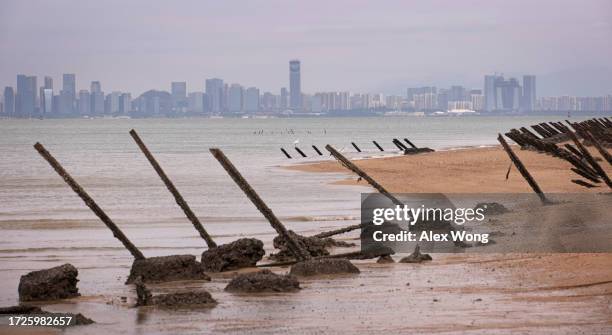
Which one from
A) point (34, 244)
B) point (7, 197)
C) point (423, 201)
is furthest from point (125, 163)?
point (34, 244)

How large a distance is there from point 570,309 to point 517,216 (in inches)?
342

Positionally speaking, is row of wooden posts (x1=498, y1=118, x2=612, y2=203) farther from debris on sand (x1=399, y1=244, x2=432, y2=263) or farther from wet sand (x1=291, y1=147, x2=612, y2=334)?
debris on sand (x1=399, y1=244, x2=432, y2=263)

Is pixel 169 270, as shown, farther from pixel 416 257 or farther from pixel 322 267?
pixel 416 257

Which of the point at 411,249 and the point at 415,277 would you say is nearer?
the point at 415,277

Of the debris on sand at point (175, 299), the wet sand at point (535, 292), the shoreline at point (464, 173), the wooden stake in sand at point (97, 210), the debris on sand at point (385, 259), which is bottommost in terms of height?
the shoreline at point (464, 173)

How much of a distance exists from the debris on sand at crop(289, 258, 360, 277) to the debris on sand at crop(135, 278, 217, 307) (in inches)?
92.1

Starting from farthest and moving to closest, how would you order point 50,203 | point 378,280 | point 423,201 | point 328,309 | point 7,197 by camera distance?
1. point 7,197
2. point 50,203
3. point 423,201
4. point 378,280
5. point 328,309

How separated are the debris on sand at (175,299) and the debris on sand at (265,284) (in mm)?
883

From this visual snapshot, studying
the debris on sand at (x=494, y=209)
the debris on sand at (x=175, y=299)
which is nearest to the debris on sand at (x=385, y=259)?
the debris on sand at (x=175, y=299)

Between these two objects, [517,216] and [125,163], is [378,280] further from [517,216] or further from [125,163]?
[125,163]

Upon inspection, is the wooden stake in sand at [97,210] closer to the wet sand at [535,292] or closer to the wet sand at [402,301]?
the wet sand at [402,301]

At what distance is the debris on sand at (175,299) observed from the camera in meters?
13.0

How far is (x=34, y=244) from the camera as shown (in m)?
21.6

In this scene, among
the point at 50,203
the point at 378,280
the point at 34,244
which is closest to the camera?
the point at 378,280
